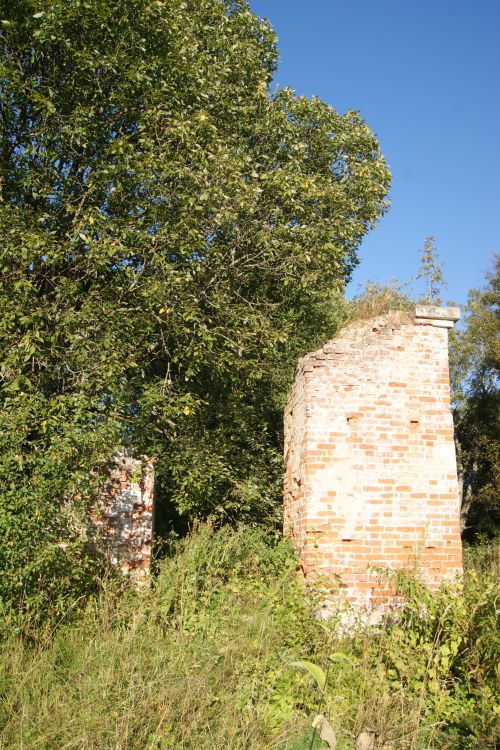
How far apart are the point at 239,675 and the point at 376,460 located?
300 cm

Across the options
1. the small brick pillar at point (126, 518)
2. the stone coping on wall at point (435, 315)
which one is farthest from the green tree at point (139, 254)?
the stone coping on wall at point (435, 315)

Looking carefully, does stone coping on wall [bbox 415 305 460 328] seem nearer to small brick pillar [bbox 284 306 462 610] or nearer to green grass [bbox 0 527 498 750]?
small brick pillar [bbox 284 306 462 610]

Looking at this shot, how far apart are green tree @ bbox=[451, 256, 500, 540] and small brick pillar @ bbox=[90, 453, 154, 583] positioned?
12058mm

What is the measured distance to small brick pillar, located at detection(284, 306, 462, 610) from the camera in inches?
255

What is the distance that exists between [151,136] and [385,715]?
743cm

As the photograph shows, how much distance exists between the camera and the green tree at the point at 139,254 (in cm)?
618

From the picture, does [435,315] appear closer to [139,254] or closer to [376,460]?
[376,460]

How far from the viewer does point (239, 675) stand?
14.7 ft

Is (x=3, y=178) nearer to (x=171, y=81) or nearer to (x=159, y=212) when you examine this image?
(x=159, y=212)

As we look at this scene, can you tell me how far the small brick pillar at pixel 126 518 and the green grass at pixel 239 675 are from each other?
751 millimetres

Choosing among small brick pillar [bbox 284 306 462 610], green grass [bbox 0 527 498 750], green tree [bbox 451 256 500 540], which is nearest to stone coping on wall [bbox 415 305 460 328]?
small brick pillar [bbox 284 306 462 610]

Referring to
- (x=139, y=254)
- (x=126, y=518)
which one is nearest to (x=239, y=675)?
(x=126, y=518)

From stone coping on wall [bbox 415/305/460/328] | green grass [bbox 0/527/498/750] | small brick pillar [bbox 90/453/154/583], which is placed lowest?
green grass [bbox 0/527/498/750]

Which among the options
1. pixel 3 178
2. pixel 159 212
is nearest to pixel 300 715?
pixel 159 212
